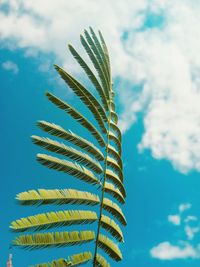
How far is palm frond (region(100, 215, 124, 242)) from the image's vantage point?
167 inches

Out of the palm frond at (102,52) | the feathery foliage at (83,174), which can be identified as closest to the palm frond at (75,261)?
the feathery foliage at (83,174)

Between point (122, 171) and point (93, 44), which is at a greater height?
point (93, 44)

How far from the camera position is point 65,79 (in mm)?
4574

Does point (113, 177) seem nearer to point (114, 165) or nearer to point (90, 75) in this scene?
point (114, 165)

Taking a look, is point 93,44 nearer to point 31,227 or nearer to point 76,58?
point 76,58

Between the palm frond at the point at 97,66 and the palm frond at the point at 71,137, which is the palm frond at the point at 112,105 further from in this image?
the palm frond at the point at 71,137

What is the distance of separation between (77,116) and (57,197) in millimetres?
1121

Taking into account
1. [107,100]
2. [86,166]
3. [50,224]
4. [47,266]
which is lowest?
[47,266]

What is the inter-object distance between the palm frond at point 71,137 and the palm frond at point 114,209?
1.73 ft

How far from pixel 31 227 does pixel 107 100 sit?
7.32 ft

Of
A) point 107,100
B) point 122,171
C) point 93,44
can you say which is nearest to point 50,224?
point 122,171

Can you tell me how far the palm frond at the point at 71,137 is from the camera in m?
4.29

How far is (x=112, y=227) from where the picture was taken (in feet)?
14.1

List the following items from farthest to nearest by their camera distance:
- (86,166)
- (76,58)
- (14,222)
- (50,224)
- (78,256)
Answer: (76,58), (86,166), (78,256), (50,224), (14,222)
